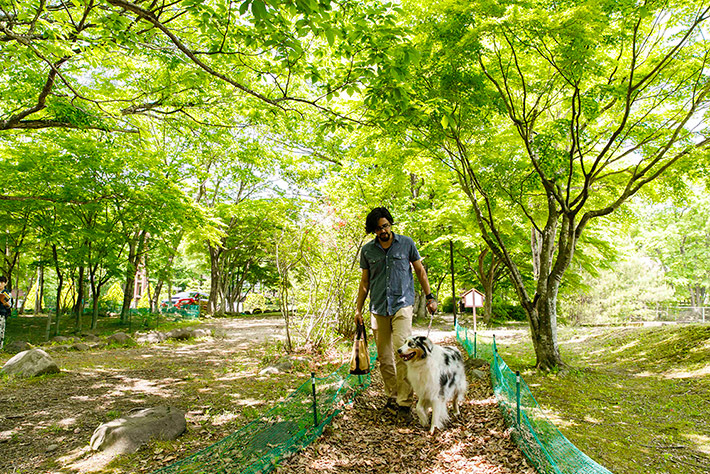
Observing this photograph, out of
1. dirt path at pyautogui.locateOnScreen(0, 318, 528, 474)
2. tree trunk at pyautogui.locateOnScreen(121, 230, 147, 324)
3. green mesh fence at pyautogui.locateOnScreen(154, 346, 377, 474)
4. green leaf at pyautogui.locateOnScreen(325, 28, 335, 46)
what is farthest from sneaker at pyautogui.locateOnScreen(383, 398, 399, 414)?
tree trunk at pyautogui.locateOnScreen(121, 230, 147, 324)

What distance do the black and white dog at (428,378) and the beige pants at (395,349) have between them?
173 millimetres

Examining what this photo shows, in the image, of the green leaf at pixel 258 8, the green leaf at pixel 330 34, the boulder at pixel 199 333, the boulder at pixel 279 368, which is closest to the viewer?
the green leaf at pixel 258 8

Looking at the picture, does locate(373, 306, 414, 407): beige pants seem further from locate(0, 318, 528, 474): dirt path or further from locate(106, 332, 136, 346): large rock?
locate(106, 332, 136, 346): large rock

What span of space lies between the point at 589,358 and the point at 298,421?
795cm

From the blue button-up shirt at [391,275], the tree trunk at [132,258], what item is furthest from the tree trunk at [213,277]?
the blue button-up shirt at [391,275]

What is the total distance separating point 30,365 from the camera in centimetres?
599

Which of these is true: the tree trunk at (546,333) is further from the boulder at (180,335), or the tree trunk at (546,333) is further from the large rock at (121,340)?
the large rock at (121,340)

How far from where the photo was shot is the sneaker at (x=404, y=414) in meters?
3.78

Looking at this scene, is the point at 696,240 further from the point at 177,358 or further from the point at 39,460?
the point at 39,460

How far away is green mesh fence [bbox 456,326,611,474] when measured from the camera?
227cm

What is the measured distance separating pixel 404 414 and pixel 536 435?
4.67 feet

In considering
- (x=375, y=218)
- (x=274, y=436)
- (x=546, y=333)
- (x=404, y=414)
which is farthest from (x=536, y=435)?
(x=546, y=333)

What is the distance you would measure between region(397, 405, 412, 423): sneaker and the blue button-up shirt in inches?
37.5

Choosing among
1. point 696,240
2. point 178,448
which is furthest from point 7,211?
point 696,240
